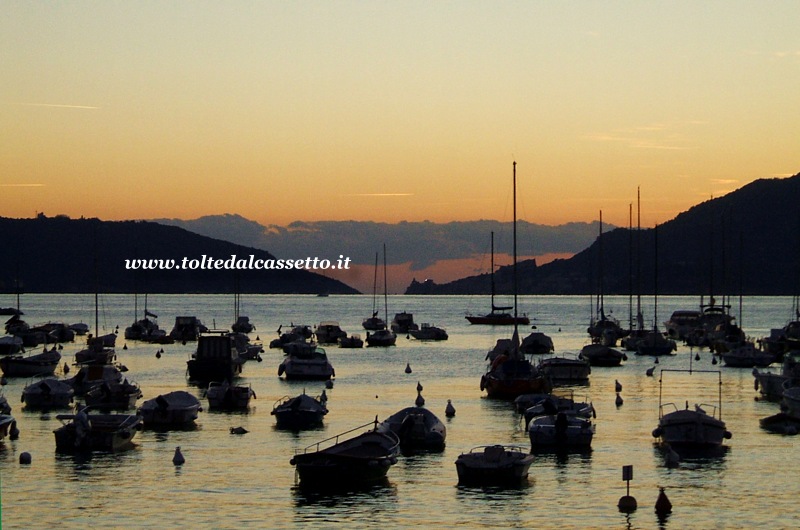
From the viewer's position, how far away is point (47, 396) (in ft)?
219

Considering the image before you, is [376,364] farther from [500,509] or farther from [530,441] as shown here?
[500,509]

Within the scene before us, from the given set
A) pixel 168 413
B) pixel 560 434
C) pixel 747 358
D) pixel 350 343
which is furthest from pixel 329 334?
pixel 560 434

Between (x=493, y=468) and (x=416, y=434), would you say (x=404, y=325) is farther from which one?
(x=493, y=468)

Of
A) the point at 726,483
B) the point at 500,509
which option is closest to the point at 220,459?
the point at 500,509

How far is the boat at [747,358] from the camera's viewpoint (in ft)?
327

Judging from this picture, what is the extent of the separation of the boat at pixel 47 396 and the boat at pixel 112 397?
1.19 meters

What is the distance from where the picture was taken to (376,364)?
4247 inches

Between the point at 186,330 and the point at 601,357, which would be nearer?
the point at 601,357

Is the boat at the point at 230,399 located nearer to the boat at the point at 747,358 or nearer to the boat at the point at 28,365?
the boat at the point at 28,365

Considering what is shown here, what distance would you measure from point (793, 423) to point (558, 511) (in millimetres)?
24380

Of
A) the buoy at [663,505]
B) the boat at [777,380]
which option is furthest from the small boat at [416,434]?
the boat at [777,380]

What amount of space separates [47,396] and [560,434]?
30212 millimetres

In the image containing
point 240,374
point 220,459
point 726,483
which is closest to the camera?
point 726,483

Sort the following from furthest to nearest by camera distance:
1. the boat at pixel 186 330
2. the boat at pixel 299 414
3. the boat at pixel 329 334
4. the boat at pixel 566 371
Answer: the boat at pixel 186 330 → the boat at pixel 329 334 → the boat at pixel 566 371 → the boat at pixel 299 414
